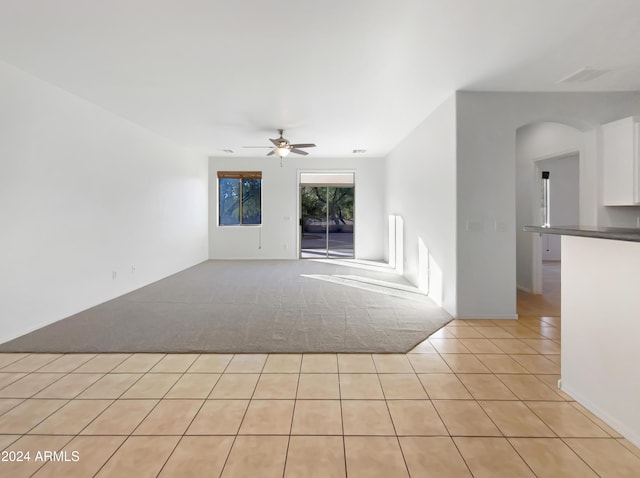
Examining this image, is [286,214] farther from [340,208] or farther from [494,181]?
[494,181]

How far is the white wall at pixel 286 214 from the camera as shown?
8.90 metres

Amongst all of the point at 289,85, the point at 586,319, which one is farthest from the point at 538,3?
the point at 289,85

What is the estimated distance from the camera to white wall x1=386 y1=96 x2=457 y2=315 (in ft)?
13.6

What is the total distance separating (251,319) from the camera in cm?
390

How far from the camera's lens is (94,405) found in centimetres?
217

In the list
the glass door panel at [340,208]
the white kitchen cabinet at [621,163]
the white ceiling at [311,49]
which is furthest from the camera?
the glass door panel at [340,208]

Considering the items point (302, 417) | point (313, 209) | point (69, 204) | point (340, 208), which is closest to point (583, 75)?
point (302, 417)

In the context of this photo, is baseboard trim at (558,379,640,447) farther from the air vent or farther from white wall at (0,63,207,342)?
white wall at (0,63,207,342)

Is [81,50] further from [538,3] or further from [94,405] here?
[538,3]

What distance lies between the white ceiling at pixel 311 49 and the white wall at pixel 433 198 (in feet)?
1.47

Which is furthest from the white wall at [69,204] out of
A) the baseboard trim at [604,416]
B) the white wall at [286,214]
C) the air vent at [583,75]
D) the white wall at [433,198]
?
the air vent at [583,75]

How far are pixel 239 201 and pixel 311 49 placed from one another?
6.41 meters

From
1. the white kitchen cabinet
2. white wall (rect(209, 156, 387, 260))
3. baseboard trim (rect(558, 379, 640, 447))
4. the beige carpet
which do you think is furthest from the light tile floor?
white wall (rect(209, 156, 387, 260))

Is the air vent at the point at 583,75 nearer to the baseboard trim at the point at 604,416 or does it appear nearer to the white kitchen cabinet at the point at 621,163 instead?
the white kitchen cabinet at the point at 621,163
